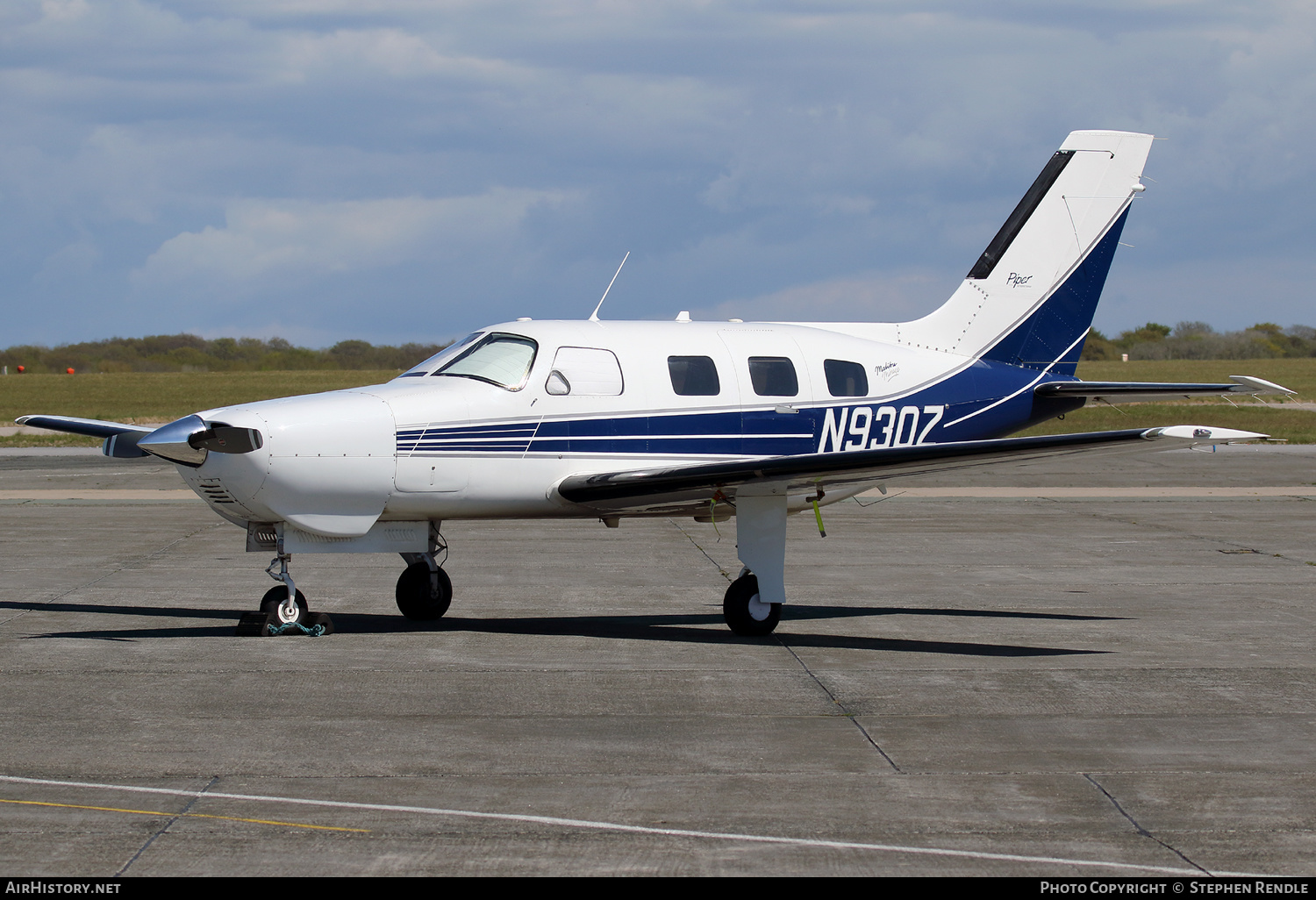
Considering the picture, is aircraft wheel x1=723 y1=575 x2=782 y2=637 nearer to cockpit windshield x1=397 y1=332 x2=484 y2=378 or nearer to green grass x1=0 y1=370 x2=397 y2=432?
cockpit windshield x1=397 y1=332 x2=484 y2=378

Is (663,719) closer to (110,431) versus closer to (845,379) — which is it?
(845,379)

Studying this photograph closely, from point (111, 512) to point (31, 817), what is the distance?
648 inches

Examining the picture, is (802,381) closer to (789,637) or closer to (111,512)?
(789,637)

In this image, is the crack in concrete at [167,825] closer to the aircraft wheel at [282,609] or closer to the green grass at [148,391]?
the aircraft wheel at [282,609]

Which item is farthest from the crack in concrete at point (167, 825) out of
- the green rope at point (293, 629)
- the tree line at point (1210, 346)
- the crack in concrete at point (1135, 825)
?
the tree line at point (1210, 346)

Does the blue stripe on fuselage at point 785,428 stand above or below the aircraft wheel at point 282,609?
above

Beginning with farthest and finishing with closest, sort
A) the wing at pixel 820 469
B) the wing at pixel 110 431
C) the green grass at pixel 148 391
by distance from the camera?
the green grass at pixel 148 391 → the wing at pixel 110 431 → the wing at pixel 820 469

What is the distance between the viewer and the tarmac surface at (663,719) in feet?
17.9

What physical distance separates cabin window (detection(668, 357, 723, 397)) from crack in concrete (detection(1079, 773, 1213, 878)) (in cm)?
545

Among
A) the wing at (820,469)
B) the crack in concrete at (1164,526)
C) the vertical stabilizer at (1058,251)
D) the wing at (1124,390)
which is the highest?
the vertical stabilizer at (1058,251)

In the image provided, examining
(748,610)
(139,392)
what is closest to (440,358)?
(748,610)

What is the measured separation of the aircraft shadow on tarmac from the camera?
1031 cm

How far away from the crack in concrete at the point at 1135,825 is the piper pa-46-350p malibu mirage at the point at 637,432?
274 centimetres

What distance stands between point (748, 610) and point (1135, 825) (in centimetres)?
513
